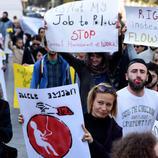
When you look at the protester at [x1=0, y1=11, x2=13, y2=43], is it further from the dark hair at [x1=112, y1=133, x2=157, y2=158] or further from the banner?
the dark hair at [x1=112, y1=133, x2=157, y2=158]

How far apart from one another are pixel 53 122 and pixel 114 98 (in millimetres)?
462

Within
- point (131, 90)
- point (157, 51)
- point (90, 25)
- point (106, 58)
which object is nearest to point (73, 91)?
point (131, 90)

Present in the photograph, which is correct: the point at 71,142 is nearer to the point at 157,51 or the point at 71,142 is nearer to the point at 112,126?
the point at 112,126

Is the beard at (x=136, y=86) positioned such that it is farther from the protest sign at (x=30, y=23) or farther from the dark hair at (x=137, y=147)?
the protest sign at (x=30, y=23)

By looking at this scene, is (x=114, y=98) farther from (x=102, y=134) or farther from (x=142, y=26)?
(x=142, y=26)

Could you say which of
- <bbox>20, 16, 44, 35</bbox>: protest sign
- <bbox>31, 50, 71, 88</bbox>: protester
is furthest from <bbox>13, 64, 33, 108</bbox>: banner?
<bbox>20, 16, 44, 35</bbox>: protest sign

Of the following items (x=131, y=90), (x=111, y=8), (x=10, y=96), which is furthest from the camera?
(x=10, y=96)

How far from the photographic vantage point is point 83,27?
7.34 metres

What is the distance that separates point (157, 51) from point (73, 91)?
3.69 metres

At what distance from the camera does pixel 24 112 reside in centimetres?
446

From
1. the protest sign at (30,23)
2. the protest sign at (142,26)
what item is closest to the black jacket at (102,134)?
the protest sign at (142,26)

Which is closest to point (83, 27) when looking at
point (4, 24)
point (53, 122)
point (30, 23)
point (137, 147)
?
point (53, 122)

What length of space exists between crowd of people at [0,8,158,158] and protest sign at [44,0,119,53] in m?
0.15

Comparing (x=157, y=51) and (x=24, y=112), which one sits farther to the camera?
(x=157, y=51)
